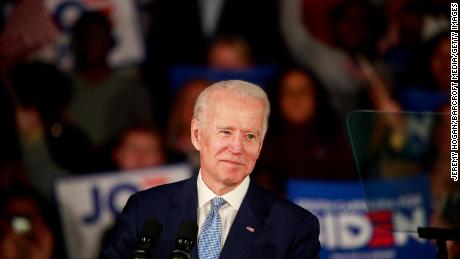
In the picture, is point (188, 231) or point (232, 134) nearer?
point (188, 231)

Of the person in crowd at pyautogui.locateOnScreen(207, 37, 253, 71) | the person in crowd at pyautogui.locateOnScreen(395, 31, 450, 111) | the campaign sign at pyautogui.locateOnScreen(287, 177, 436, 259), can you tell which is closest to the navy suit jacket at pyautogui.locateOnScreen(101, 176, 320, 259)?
the campaign sign at pyautogui.locateOnScreen(287, 177, 436, 259)

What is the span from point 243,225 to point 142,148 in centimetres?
341

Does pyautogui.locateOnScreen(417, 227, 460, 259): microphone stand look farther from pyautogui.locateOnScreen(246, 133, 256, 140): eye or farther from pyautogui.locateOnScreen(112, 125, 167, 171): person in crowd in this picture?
pyautogui.locateOnScreen(112, 125, 167, 171): person in crowd

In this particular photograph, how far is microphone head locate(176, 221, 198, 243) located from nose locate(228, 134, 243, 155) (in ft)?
0.74

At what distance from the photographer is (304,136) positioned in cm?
588

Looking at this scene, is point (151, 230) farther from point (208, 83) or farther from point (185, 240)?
point (208, 83)

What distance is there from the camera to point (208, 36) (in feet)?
19.0

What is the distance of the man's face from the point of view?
7.52 feet

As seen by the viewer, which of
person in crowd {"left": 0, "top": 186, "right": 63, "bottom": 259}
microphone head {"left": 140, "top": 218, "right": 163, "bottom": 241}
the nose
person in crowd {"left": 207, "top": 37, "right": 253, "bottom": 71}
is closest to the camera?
microphone head {"left": 140, "top": 218, "right": 163, "bottom": 241}

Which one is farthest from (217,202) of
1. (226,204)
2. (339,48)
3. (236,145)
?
(339,48)

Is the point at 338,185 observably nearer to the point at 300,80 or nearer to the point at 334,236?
the point at 334,236

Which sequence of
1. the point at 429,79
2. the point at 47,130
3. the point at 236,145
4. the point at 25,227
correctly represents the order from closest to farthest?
the point at 236,145 < the point at 25,227 < the point at 47,130 < the point at 429,79

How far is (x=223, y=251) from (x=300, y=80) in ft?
12.0

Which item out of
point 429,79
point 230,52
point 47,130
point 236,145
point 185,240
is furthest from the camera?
point 429,79
